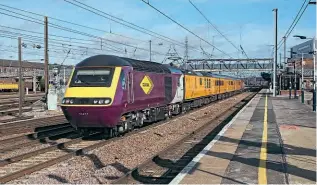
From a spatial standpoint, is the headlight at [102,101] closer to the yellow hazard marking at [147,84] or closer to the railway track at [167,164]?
the railway track at [167,164]

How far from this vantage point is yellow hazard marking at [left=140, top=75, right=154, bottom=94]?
57.7ft

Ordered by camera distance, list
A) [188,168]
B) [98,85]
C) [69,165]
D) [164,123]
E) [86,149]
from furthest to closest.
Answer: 1. [164,123]
2. [98,85]
3. [86,149]
4. [69,165]
5. [188,168]

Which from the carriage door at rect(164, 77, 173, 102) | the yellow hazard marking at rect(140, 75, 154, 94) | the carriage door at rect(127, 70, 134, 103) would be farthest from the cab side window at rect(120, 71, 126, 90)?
the carriage door at rect(164, 77, 173, 102)

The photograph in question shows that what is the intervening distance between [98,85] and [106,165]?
4.24 m

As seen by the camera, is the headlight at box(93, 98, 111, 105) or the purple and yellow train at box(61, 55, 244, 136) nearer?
the headlight at box(93, 98, 111, 105)

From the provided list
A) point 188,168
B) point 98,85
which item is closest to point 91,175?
point 188,168

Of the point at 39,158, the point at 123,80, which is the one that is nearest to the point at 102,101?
the point at 123,80

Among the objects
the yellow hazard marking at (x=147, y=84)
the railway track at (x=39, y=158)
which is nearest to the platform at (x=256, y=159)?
the railway track at (x=39, y=158)

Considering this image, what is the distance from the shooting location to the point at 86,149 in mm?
12914

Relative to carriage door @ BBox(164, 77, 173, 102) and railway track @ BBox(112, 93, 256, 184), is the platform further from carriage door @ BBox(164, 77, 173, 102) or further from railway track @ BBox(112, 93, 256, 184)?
carriage door @ BBox(164, 77, 173, 102)

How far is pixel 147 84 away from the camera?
1820cm

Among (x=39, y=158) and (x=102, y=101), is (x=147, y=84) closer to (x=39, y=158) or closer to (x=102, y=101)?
(x=102, y=101)

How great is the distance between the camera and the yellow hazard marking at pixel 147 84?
17.6 meters

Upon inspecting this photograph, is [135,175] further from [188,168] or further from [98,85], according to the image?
[98,85]
